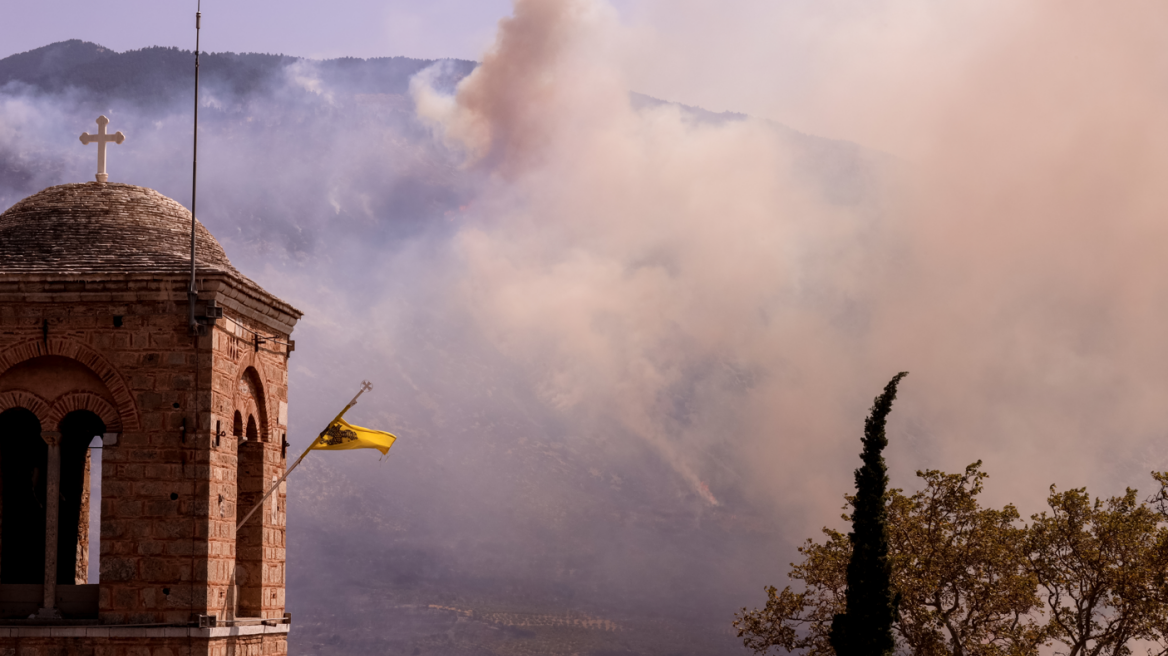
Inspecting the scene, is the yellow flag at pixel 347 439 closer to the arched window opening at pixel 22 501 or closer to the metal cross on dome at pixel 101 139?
the arched window opening at pixel 22 501

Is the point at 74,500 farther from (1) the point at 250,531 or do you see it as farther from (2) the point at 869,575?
(2) the point at 869,575

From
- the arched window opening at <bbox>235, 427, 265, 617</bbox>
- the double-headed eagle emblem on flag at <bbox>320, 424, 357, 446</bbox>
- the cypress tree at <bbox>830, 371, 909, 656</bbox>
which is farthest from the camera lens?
the cypress tree at <bbox>830, 371, 909, 656</bbox>

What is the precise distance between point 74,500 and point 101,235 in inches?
219

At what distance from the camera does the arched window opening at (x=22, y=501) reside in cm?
2564

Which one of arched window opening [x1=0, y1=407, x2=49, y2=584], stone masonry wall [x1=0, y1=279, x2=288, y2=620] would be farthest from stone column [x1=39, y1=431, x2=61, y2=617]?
arched window opening [x1=0, y1=407, x2=49, y2=584]

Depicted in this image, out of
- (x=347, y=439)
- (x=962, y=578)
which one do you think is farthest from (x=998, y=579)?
(x=347, y=439)

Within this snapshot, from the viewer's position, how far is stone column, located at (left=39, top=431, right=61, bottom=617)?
923 inches

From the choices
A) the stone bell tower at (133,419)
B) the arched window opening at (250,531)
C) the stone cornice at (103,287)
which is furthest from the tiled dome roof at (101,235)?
the arched window opening at (250,531)

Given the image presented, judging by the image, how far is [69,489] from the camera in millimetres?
26656

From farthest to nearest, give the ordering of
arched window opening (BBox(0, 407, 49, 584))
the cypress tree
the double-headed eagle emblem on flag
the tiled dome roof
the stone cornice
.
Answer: the cypress tree, the double-headed eagle emblem on flag, arched window opening (BBox(0, 407, 49, 584)), the tiled dome roof, the stone cornice

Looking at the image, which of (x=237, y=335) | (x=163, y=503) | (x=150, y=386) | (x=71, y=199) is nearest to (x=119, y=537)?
(x=163, y=503)

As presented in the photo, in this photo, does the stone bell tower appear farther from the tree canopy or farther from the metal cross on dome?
the tree canopy

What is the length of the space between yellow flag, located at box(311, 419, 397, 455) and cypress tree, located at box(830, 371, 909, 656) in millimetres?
15279

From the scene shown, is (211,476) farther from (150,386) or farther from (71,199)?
(71,199)
